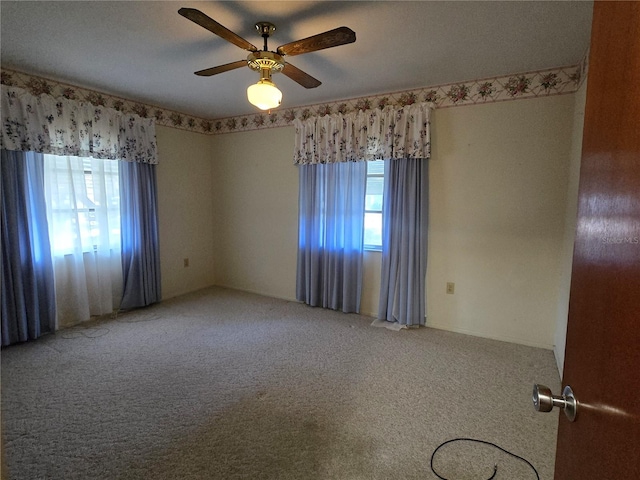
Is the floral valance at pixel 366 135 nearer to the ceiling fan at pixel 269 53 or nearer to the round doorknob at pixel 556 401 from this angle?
Result: the ceiling fan at pixel 269 53

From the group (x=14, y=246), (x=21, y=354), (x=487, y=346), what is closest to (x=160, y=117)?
(x=14, y=246)

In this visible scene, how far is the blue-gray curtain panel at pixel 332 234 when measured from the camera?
3.60 m

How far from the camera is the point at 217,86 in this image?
3154 mm

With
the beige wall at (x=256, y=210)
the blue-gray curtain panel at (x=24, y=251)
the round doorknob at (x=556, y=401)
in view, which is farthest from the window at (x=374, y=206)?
the blue-gray curtain panel at (x=24, y=251)

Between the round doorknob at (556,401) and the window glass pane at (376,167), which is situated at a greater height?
the window glass pane at (376,167)

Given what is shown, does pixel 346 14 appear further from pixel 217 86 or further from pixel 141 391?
pixel 141 391

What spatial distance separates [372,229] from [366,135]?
3.32 feet

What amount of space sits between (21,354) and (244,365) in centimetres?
186

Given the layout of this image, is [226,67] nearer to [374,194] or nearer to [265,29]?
[265,29]

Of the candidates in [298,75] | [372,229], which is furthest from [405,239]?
[298,75]

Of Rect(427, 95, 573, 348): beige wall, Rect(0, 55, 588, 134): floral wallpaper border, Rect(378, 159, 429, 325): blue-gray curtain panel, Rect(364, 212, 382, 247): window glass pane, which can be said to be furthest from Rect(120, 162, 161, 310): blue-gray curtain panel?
Rect(427, 95, 573, 348): beige wall

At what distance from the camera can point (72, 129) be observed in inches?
121

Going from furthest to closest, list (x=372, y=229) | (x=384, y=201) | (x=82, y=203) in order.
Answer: (x=372, y=229), (x=384, y=201), (x=82, y=203)

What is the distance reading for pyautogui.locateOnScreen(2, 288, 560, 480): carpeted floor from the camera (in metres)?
1.65
